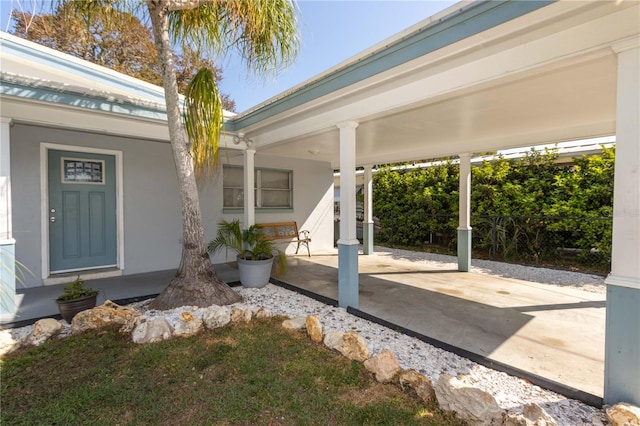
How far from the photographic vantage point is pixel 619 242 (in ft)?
6.98

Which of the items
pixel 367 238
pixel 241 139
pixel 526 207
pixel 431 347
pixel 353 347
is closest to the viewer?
pixel 353 347

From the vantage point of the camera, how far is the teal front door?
4930mm

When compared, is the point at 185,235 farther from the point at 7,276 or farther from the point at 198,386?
A: the point at 198,386

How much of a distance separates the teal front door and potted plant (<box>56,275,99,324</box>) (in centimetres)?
183

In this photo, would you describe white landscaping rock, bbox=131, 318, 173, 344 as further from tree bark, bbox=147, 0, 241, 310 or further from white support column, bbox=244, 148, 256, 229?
white support column, bbox=244, 148, 256, 229

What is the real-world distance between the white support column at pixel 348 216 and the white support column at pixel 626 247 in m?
2.44

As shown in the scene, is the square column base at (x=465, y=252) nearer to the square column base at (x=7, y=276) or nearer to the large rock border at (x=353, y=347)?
the large rock border at (x=353, y=347)

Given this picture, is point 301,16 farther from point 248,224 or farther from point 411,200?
point 411,200

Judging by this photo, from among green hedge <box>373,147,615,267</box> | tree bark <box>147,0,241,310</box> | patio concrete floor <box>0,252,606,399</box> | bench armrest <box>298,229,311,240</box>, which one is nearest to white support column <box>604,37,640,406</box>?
patio concrete floor <box>0,252,606,399</box>

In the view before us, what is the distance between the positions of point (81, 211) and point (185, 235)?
231 centimetres

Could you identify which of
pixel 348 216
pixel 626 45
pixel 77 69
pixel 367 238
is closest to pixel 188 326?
pixel 348 216

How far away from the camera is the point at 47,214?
4781mm

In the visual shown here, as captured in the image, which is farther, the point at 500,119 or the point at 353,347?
the point at 500,119

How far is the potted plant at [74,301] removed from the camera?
3531 millimetres
